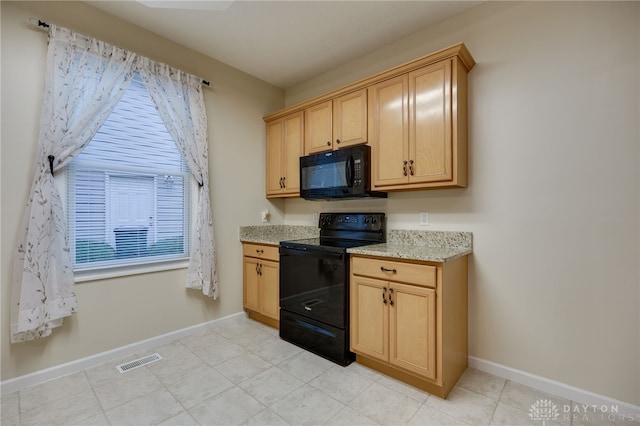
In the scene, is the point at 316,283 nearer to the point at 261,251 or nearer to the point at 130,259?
the point at 261,251

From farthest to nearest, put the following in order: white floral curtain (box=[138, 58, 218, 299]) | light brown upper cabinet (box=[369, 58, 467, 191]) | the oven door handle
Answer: white floral curtain (box=[138, 58, 218, 299])
the oven door handle
light brown upper cabinet (box=[369, 58, 467, 191])

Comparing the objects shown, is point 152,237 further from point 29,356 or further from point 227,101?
point 227,101

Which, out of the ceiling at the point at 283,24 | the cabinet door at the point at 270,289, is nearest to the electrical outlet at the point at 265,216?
the cabinet door at the point at 270,289

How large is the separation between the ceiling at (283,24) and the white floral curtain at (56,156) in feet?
1.46

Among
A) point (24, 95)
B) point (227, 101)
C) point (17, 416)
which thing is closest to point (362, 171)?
point (227, 101)

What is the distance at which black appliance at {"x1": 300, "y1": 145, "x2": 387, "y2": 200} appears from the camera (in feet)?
8.17

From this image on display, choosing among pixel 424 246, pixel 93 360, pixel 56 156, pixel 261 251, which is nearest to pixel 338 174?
pixel 424 246

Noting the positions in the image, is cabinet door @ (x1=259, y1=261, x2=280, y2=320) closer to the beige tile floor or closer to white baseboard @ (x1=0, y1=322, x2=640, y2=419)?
the beige tile floor

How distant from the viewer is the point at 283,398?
6.09ft

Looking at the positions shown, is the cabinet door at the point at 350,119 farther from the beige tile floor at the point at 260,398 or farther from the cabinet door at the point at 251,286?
the beige tile floor at the point at 260,398

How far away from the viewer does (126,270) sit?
7.95 ft

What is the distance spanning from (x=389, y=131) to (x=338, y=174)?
58 cm

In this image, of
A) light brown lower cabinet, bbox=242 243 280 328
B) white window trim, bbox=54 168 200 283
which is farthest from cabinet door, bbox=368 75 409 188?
white window trim, bbox=54 168 200 283

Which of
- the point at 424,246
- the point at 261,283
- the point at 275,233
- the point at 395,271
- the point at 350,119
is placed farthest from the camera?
the point at 275,233
